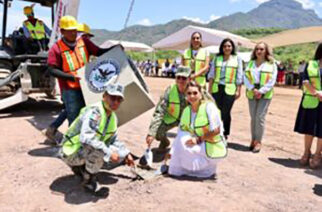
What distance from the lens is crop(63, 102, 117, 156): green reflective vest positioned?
11.3ft

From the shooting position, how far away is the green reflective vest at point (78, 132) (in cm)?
346

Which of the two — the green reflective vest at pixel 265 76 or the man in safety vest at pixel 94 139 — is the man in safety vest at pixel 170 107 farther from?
the green reflective vest at pixel 265 76

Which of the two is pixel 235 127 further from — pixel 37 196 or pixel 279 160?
pixel 37 196

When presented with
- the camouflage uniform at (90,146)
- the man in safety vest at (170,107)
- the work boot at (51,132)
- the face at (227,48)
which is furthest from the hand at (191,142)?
the work boot at (51,132)

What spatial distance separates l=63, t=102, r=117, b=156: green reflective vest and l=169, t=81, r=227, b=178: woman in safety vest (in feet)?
2.80

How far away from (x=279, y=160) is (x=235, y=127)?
2.34m

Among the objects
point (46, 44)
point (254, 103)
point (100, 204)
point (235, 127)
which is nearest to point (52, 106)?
point (46, 44)

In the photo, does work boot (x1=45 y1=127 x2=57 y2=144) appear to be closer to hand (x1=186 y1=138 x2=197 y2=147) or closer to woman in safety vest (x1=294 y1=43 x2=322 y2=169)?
hand (x1=186 y1=138 x2=197 y2=147)

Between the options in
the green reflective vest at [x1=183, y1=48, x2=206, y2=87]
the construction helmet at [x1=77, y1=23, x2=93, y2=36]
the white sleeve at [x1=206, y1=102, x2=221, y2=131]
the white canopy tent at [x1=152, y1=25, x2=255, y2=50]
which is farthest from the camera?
the white canopy tent at [x1=152, y1=25, x2=255, y2=50]

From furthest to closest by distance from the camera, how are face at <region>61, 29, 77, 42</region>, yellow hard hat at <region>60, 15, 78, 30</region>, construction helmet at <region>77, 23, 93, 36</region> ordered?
construction helmet at <region>77, 23, 93, 36</region>, face at <region>61, 29, 77, 42</region>, yellow hard hat at <region>60, 15, 78, 30</region>

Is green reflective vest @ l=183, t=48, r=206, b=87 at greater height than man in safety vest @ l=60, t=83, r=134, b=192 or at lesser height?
greater

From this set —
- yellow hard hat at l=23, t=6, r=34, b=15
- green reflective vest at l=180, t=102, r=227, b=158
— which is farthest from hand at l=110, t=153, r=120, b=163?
yellow hard hat at l=23, t=6, r=34, b=15

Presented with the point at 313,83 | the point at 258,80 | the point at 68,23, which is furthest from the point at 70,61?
the point at 313,83

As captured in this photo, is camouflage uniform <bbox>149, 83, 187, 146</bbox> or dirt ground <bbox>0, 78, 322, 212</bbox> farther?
camouflage uniform <bbox>149, 83, 187, 146</bbox>
